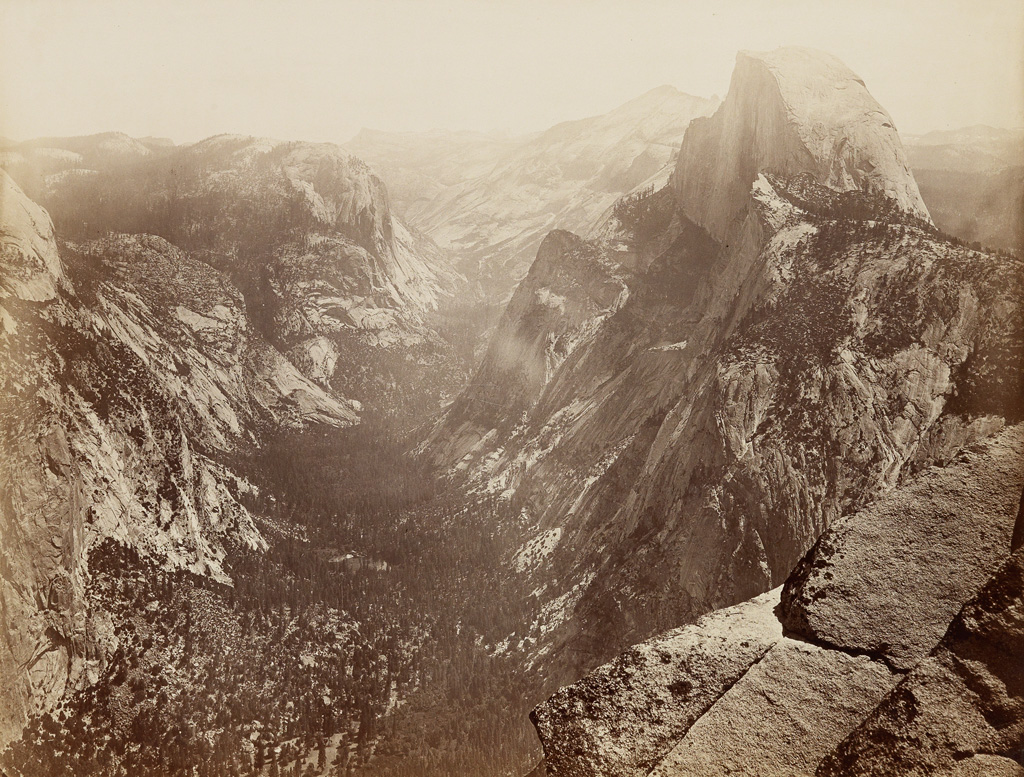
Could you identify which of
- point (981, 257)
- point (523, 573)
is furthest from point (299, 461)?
point (981, 257)

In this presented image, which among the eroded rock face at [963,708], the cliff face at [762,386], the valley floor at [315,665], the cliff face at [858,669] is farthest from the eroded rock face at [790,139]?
the eroded rock face at [963,708]

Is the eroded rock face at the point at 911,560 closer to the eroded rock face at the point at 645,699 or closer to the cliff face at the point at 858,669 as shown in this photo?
the cliff face at the point at 858,669

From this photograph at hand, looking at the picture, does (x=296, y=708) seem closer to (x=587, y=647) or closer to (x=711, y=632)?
(x=587, y=647)

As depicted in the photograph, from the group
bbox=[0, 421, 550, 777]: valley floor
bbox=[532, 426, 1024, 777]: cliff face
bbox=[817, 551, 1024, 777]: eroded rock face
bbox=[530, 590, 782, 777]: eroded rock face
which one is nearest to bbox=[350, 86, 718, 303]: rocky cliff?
bbox=[0, 421, 550, 777]: valley floor

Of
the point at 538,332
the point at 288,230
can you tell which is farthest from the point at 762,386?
the point at 288,230

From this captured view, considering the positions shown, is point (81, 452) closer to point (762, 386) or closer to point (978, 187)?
point (762, 386)

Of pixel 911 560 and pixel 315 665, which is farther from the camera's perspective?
pixel 315 665

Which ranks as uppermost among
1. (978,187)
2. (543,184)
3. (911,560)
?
(978,187)
